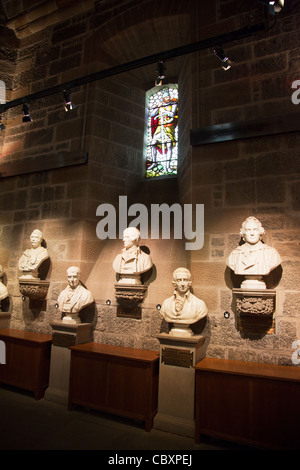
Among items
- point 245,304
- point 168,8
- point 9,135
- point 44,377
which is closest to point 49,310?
point 44,377

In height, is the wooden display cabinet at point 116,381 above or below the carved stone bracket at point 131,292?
below

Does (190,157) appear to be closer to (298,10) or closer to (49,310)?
(298,10)

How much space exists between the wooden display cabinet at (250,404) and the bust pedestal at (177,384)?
0.31 feet

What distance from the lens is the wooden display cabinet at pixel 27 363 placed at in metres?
3.33

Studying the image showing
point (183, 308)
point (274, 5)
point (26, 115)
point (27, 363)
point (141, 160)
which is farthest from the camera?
point (141, 160)

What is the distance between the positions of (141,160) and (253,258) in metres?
2.70

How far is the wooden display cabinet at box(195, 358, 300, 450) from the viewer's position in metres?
2.24

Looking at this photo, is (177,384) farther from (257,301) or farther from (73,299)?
(73,299)

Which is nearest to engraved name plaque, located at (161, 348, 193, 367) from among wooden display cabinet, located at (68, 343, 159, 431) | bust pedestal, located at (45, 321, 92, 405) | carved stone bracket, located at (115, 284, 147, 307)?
wooden display cabinet, located at (68, 343, 159, 431)

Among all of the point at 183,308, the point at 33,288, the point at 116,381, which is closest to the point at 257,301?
the point at 183,308

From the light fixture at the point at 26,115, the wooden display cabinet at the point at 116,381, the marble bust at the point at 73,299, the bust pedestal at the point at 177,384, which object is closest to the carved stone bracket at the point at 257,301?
the bust pedestal at the point at 177,384

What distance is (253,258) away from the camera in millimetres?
2734

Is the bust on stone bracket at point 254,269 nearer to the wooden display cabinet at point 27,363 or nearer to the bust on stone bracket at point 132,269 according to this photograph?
the bust on stone bracket at point 132,269

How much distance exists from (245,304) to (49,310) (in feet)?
8.12
